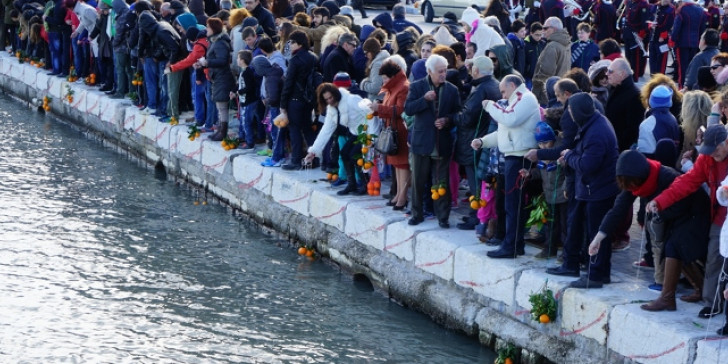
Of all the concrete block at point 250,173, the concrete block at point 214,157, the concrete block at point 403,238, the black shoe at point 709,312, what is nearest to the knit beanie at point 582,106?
the black shoe at point 709,312

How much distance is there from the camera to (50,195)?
15.4m

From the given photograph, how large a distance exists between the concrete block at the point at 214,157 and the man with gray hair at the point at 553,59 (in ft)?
13.4

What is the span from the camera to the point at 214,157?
1548 cm

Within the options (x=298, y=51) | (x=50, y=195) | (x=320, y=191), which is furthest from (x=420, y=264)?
(x=50, y=195)

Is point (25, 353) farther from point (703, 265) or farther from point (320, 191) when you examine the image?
point (703, 265)

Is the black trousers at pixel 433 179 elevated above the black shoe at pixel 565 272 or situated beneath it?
elevated above

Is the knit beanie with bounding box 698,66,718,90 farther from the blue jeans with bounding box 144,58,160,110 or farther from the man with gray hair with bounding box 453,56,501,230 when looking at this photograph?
the blue jeans with bounding box 144,58,160,110

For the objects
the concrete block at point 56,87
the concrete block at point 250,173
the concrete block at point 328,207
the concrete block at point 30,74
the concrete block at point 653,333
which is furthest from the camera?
the concrete block at point 30,74

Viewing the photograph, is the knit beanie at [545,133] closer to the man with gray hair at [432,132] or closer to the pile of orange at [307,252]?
the man with gray hair at [432,132]

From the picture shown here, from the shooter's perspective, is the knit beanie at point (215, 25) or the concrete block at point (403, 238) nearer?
the concrete block at point (403, 238)

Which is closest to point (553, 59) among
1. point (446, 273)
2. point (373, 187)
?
point (373, 187)

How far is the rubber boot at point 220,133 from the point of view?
15.5m

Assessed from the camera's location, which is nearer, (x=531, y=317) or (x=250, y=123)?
(x=531, y=317)

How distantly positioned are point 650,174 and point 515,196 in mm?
1592
